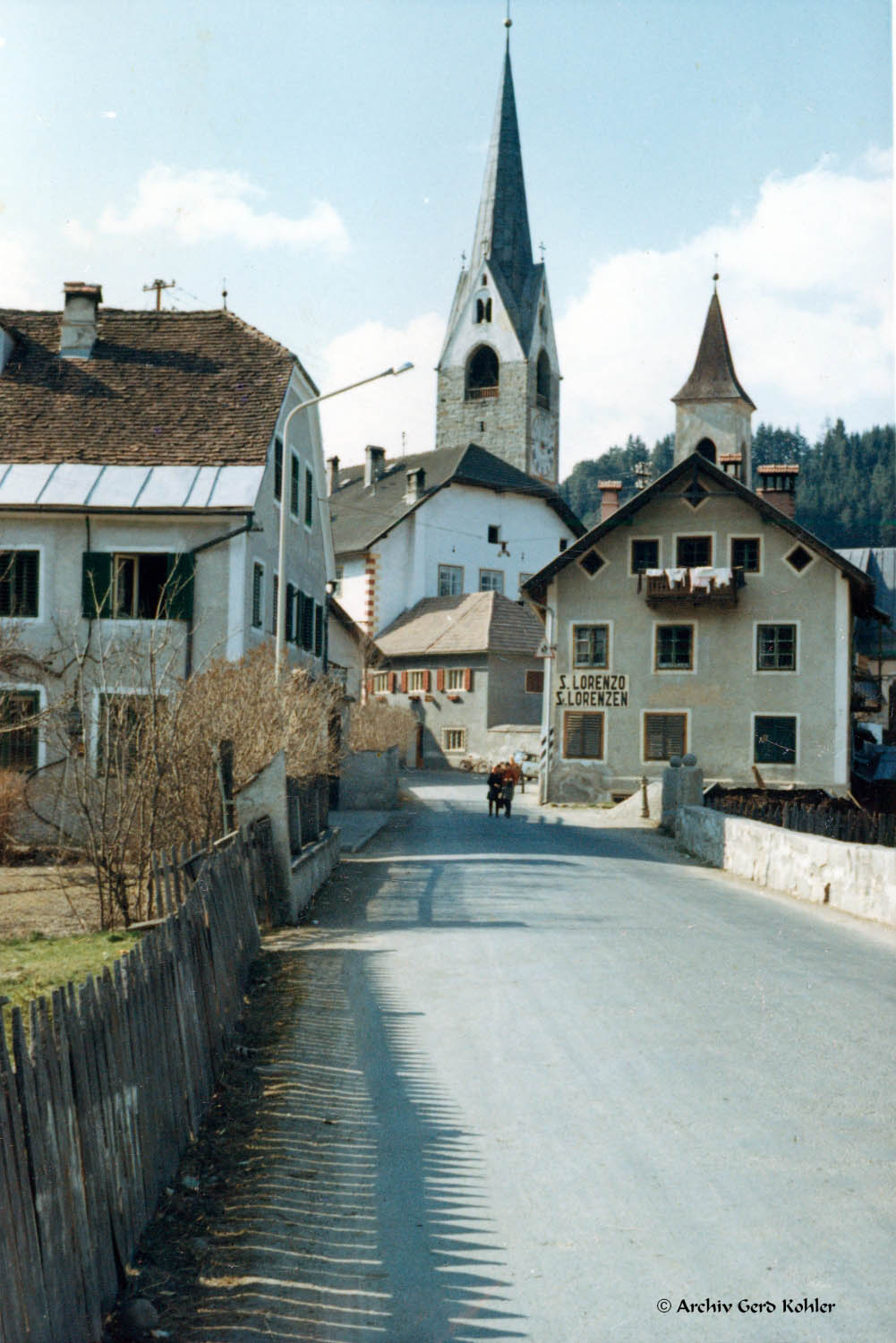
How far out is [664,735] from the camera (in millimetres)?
39875

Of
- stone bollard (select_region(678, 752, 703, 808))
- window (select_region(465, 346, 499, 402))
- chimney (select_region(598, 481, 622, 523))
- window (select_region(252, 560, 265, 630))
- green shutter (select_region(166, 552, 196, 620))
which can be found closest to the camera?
green shutter (select_region(166, 552, 196, 620))

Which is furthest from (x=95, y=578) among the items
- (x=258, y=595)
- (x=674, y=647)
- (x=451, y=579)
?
(x=451, y=579)

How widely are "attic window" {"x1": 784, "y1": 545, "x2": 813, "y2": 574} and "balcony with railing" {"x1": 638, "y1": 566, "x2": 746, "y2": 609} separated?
1.46 metres

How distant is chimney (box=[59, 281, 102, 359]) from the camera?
93.7 feet

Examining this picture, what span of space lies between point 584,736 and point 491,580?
29.5 meters

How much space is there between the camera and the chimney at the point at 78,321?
28.5 m

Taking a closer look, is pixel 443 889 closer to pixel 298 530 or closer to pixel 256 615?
pixel 256 615

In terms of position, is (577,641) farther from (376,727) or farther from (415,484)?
(415,484)

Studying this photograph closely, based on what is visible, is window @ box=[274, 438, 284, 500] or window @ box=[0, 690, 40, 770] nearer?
window @ box=[0, 690, 40, 770]

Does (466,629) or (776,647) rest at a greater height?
(466,629)

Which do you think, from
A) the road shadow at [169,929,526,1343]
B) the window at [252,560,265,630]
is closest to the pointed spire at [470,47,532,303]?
the window at [252,560,265,630]

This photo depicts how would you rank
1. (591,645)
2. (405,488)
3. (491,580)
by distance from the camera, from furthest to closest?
(405,488), (491,580), (591,645)

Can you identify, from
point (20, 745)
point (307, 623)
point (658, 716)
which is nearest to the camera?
point (20, 745)

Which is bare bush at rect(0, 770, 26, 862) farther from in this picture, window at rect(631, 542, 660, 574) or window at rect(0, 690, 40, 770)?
window at rect(631, 542, 660, 574)
